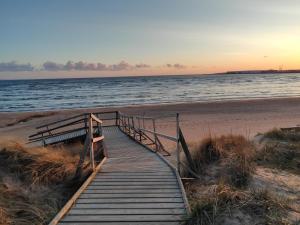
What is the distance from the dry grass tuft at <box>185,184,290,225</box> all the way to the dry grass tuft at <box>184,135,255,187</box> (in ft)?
9.02

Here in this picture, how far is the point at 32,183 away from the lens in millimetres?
7578

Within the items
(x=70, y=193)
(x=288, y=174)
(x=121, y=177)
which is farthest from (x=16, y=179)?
(x=288, y=174)

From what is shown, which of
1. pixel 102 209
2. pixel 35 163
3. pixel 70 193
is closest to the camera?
pixel 102 209

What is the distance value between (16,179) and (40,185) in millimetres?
521

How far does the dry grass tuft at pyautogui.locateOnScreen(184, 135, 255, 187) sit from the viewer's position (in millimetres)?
7886

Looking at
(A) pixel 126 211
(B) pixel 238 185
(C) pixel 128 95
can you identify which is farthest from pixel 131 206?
(C) pixel 128 95

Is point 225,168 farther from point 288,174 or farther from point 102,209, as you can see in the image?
point 102,209

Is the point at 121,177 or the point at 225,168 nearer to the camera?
the point at 121,177

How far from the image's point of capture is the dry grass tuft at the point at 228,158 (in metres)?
7.89

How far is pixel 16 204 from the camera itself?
6562 millimetres

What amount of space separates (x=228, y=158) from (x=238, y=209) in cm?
416

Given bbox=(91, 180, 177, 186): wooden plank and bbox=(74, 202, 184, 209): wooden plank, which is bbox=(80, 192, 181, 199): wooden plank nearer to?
bbox=(74, 202, 184, 209): wooden plank

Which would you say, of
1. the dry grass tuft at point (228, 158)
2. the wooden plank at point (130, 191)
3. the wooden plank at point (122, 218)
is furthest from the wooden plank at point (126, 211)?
the dry grass tuft at point (228, 158)

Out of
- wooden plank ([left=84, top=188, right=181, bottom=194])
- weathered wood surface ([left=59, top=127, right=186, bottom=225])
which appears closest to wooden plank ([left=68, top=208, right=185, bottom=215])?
weathered wood surface ([left=59, top=127, right=186, bottom=225])
